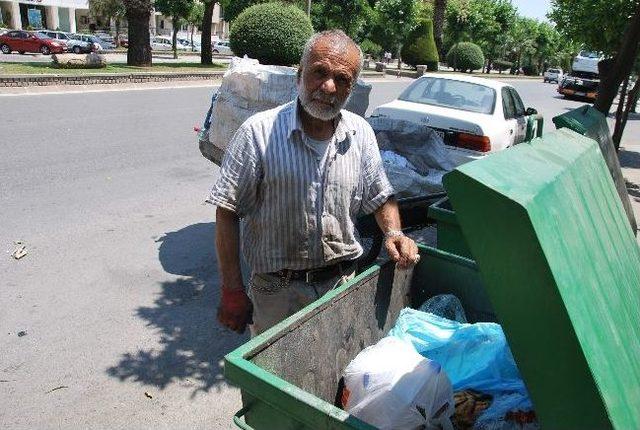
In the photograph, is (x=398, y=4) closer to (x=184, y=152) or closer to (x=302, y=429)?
(x=184, y=152)

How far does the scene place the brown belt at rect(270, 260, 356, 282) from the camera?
2.49 meters

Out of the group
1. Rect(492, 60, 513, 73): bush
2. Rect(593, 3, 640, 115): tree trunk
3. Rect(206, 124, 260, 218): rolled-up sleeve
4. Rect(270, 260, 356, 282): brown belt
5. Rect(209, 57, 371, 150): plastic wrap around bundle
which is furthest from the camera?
Rect(492, 60, 513, 73): bush

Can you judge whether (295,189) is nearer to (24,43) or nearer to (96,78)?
(96,78)

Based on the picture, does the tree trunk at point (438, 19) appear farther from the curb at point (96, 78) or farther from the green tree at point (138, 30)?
the curb at point (96, 78)

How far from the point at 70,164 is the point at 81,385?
16.6 feet

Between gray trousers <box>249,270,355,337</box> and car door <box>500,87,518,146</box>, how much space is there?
6.35 metres

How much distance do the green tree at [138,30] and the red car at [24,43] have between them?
34.6ft

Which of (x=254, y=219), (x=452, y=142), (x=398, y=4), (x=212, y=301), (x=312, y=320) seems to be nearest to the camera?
(x=312, y=320)

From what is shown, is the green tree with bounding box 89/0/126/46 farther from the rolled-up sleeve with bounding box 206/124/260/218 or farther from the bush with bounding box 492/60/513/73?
the rolled-up sleeve with bounding box 206/124/260/218

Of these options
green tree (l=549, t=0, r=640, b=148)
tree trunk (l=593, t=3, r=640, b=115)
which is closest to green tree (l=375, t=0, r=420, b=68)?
green tree (l=549, t=0, r=640, b=148)

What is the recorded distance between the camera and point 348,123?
2.45 m

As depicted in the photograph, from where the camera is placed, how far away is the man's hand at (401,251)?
7.78 ft

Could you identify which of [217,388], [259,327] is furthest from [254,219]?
[217,388]

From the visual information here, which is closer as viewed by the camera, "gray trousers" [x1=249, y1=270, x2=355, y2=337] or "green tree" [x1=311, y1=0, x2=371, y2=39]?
"gray trousers" [x1=249, y1=270, x2=355, y2=337]
